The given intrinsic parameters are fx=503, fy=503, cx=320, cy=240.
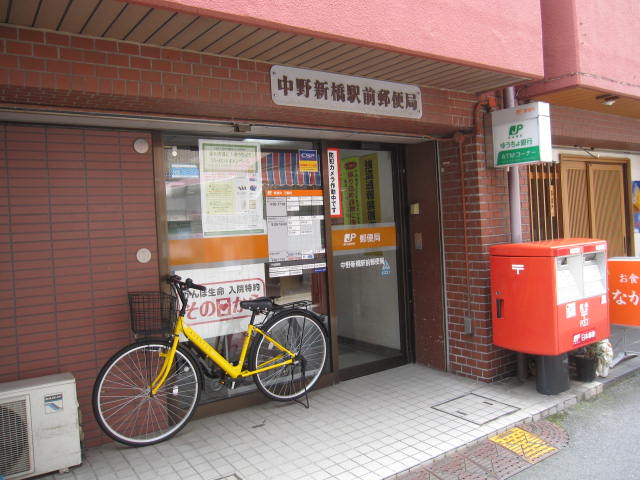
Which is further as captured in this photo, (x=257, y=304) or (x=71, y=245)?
(x=257, y=304)

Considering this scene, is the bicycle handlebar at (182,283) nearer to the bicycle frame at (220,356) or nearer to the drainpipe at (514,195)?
the bicycle frame at (220,356)

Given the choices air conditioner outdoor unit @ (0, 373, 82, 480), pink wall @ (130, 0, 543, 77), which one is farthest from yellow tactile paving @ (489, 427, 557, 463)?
air conditioner outdoor unit @ (0, 373, 82, 480)

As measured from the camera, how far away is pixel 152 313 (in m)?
4.40

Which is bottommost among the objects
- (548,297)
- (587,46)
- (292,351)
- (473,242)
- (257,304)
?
(292,351)

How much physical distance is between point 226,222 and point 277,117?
1.21 m

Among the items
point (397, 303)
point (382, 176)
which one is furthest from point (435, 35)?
point (397, 303)

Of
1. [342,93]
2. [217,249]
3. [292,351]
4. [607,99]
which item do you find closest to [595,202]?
[607,99]

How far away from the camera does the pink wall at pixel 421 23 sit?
331 centimetres

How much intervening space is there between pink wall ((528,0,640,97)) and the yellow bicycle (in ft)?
13.3

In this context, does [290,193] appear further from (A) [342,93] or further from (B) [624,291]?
(B) [624,291]

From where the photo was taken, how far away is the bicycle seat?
4852 millimetres

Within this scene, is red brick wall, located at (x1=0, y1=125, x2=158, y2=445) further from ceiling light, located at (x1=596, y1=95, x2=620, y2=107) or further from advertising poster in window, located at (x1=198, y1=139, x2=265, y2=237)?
ceiling light, located at (x1=596, y1=95, x2=620, y2=107)

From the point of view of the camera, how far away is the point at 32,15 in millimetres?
3197

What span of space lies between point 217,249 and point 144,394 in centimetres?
153
